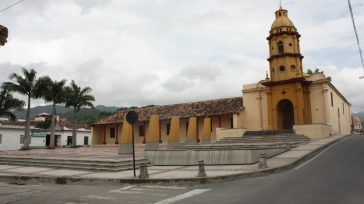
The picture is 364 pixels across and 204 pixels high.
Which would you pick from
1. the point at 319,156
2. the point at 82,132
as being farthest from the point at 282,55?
the point at 82,132

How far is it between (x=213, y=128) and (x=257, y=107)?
513cm

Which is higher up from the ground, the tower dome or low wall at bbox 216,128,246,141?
the tower dome

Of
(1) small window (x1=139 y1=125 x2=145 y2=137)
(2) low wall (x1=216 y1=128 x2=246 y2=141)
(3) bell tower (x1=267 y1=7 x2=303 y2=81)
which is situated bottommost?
(2) low wall (x1=216 y1=128 x2=246 y2=141)

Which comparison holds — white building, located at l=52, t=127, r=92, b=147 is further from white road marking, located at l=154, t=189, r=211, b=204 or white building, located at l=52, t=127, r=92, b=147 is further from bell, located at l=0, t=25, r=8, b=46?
bell, located at l=0, t=25, r=8, b=46

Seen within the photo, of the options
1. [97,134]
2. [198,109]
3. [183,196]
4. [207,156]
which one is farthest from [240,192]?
[97,134]

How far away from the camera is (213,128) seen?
1371 inches

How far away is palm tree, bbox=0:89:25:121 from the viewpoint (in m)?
33.5

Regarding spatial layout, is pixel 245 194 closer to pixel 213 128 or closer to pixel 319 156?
pixel 319 156

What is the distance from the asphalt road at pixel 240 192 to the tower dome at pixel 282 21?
22.3 metres

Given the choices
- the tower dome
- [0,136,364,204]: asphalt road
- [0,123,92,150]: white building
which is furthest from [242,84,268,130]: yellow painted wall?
[0,123,92,150]: white building

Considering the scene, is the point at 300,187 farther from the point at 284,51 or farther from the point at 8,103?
the point at 8,103

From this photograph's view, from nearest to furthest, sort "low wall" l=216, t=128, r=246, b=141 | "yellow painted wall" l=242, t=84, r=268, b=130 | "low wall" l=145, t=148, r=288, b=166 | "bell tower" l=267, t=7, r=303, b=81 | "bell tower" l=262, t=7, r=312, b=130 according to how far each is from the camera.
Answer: "low wall" l=145, t=148, r=288, b=166, "low wall" l=216, t=128, r=246, b=141, "bell tower" l=262, t=7, r=312, b=130, "bell tower" l=267, t=7, r=303, b=81, "yellow painted wall" l=242, t=84, r=268, b=130

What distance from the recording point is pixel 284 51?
102 feet

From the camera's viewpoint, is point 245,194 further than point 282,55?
No
